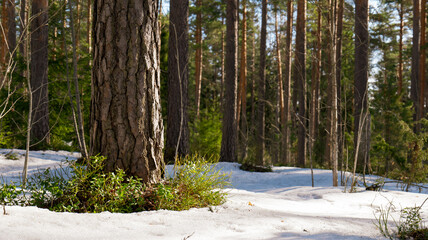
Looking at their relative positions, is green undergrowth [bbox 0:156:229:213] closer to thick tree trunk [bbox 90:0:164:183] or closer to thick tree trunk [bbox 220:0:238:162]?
thick tree trunk [bbox 90:0:164:183]

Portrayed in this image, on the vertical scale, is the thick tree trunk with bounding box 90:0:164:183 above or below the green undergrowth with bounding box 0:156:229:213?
above

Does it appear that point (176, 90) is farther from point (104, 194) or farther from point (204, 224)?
point (204, 224)

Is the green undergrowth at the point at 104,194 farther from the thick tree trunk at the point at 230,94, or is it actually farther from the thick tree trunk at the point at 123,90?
the thick tree trunk at the point at 230,94

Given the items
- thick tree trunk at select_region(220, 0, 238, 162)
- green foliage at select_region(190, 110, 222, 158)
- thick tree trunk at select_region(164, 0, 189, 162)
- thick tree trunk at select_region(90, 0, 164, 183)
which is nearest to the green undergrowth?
thick tree trunk at select_region(90, 0, 164, 183)

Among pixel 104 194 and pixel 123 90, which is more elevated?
pixel 123 90

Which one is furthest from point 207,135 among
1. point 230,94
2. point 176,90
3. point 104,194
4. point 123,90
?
point 104,194

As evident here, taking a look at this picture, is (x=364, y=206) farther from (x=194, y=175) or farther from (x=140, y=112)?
(x=140, y=112)

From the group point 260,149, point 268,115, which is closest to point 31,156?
point 260,149

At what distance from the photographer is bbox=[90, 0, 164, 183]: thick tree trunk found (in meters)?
3.25

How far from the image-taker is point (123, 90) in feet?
10.6

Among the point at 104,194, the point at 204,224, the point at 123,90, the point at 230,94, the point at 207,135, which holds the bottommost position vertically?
the point at 204,224

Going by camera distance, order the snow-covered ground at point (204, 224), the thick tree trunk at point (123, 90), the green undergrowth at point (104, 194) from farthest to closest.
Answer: the thick tree trunk at point (123, 90), the green undergrowth at point (104, 194), the snow-covered ground at point (204, 224)

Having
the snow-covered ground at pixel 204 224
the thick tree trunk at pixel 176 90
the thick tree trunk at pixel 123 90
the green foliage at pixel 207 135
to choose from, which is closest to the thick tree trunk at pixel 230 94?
the green foliage at pixel 207 135

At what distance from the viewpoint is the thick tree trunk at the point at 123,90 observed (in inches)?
128
